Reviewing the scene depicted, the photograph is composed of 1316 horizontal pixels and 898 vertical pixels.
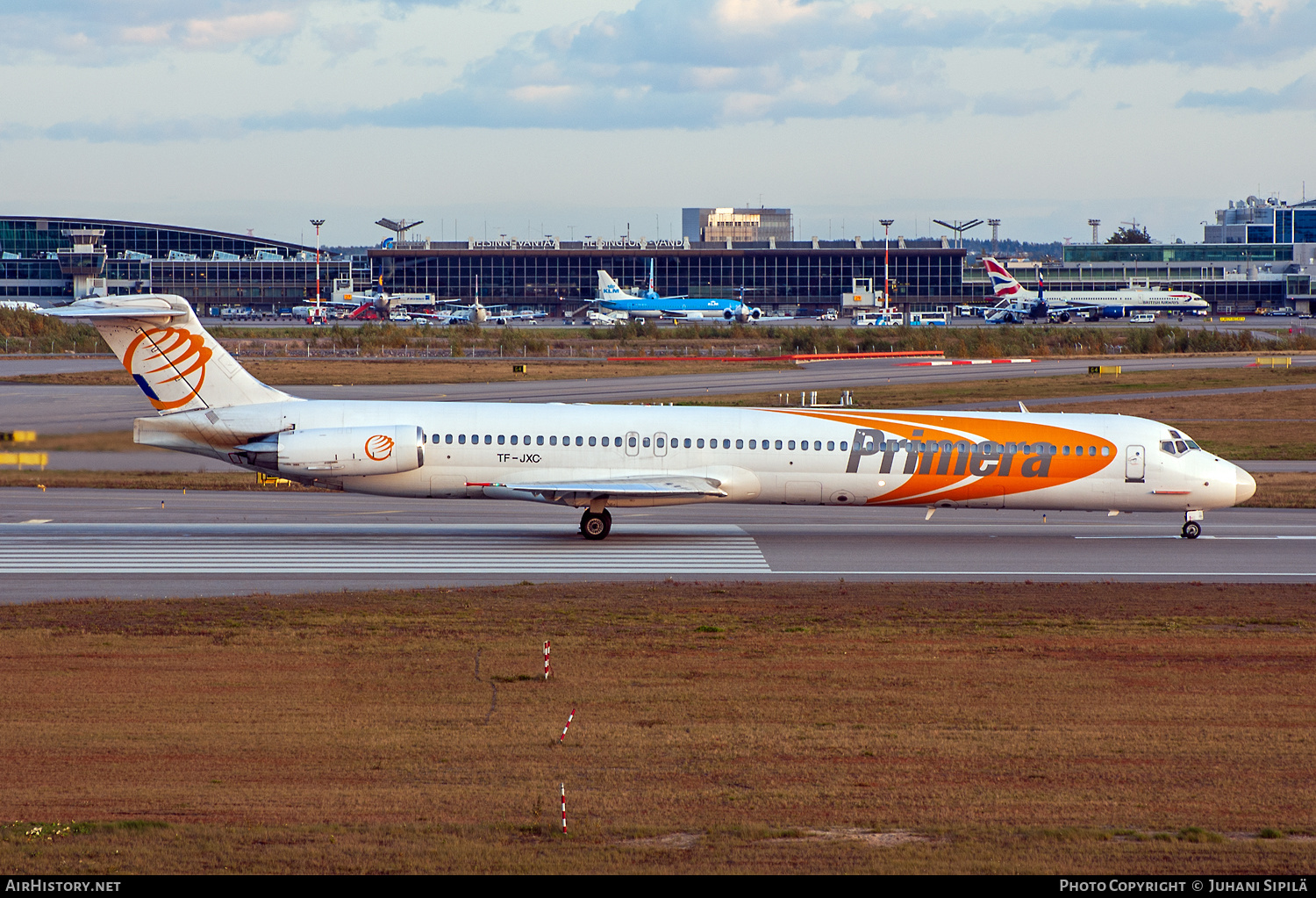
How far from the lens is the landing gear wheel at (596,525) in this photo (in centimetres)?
3070

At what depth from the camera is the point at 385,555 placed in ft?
92.8

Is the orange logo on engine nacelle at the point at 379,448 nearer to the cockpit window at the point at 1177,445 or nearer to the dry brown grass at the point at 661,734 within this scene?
the dry brown grass at the point at 661,734

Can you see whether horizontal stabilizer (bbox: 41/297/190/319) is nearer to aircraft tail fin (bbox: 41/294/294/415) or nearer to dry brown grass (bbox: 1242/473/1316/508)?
aircraft tail fin (bbox: 41/294/294/415)

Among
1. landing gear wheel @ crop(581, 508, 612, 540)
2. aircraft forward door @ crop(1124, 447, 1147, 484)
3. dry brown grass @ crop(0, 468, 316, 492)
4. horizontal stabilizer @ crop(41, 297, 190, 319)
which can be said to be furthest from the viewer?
dry brown grass @ crop(0, 468, 316, 492)

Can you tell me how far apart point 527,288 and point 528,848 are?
565ft

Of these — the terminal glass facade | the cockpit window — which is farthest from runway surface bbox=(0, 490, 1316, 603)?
the terminal glass facade

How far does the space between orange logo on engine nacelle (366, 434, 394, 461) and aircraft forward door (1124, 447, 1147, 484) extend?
18.5 m

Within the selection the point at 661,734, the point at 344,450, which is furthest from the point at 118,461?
the point at 661,734

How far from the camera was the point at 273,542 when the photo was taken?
96.6 ft

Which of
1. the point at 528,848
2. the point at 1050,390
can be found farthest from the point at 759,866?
the point at 1050,390

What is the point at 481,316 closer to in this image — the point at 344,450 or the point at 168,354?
the point at 168,354

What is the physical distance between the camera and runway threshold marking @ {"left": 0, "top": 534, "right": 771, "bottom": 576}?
26406mm

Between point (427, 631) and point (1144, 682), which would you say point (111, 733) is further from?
Answer: point (1144, 682)

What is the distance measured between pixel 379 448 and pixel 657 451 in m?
6.81
